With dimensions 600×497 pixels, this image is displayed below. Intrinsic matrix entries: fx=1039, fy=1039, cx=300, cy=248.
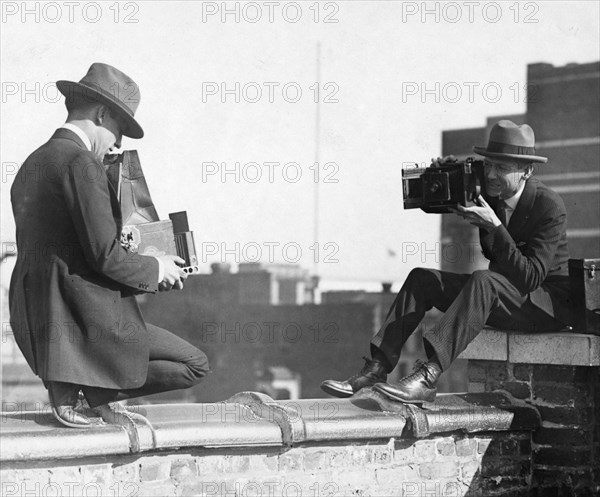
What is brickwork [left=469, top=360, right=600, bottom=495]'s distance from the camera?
6395mm

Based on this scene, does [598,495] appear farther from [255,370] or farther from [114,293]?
[255,370]

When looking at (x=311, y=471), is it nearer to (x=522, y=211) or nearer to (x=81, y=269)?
(x=81, y=269)

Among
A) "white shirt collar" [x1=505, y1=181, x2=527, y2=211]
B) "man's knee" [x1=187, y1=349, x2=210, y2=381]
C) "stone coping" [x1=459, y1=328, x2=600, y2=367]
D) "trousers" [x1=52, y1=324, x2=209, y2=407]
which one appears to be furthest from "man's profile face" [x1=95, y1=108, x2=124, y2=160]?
"stone coping" [x1=459, y1=328, x2=600, y2=367]

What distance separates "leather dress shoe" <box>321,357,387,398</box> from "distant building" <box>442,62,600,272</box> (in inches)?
1320

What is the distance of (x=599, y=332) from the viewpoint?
634 centimetres

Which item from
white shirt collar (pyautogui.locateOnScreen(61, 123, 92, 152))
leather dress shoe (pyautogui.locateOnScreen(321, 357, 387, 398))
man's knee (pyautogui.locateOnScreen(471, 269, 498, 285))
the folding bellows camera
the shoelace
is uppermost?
white shirt collar (pyautogui.locateOnScreen(61, 123, 92, 152))

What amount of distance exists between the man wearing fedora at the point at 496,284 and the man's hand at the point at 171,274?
1.38 m

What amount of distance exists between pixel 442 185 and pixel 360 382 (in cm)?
128

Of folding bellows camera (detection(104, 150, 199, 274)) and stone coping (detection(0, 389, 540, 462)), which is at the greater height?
folding bellows camera (detection(104, 150, 199, 274))

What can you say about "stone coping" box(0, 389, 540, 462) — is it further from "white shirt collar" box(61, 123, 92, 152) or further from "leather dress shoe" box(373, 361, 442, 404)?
"white shirt collar" box(61, 123, 92, 152)

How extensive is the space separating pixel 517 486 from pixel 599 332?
1081mm

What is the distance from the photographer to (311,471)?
5.55 meters

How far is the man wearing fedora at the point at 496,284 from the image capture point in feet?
19.9

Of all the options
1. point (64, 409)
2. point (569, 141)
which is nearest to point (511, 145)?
point (64, 409)
